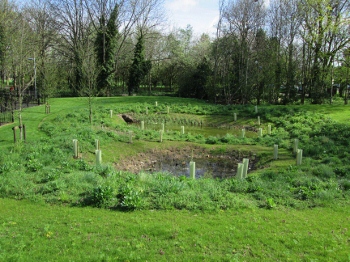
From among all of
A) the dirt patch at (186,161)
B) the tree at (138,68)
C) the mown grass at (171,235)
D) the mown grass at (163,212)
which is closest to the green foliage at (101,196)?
the mown grass at (163,212)

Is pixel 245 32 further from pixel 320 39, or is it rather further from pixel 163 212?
pixel 163 212

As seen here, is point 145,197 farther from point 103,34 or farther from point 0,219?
point 103,34

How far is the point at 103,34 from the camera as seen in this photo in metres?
42.2

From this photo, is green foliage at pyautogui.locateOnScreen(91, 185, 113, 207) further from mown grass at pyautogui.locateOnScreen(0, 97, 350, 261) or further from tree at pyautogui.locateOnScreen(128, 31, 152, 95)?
tree at pyautogui.locateOnScreen(128, 31, 152, 95)

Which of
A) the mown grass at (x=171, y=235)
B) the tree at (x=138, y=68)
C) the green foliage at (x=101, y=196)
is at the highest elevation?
the tree at (x=138, y=68)

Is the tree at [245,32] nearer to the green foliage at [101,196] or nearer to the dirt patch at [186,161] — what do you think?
the dirt patch at [186,161]

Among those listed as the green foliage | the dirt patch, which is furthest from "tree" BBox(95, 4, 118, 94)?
the green foliage

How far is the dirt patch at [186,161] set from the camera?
582 inches

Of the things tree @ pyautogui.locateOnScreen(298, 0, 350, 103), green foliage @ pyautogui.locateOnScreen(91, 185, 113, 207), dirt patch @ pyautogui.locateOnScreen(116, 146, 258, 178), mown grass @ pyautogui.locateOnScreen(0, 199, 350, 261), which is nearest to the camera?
mown grass @ pyautogui.locateOnScreen(0, 199, 350, 261)

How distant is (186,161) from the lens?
16.5 m

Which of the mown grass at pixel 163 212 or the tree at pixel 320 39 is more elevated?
the tree at pixel 320 39

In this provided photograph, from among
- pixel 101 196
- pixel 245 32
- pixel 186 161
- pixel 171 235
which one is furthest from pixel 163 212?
pixel 245 32

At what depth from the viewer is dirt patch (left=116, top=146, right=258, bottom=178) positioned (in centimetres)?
1479

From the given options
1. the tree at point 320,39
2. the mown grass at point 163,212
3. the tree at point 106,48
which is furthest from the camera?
the tree at point 106,48
